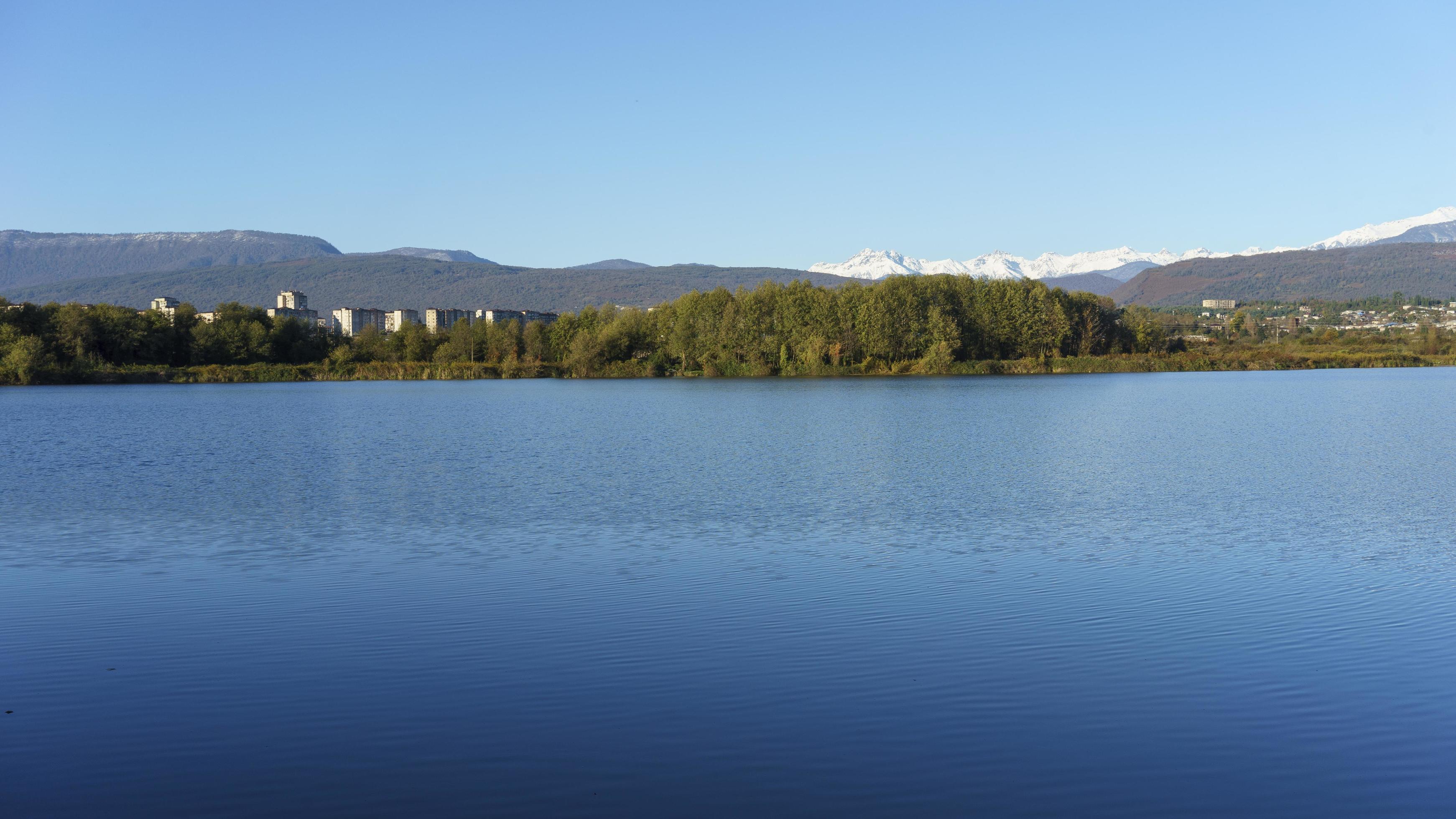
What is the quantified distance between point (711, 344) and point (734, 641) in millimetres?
82482

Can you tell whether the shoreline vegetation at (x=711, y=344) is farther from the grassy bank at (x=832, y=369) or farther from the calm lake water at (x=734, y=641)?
the calm lake water at (x=734, y=641)

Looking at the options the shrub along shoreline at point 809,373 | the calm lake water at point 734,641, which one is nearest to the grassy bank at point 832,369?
the shrub along shoreline at point 809,373

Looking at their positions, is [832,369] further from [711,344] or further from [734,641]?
[734,641]

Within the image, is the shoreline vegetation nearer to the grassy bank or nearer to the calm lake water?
the grassy bank

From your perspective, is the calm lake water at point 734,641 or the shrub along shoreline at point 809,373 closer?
the calm lake water at point 734,641

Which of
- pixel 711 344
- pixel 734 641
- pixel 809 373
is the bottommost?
pixel 734 641

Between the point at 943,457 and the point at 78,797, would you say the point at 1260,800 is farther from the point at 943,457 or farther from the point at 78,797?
the point at 943,457

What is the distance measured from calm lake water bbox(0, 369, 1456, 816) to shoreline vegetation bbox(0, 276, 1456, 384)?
6767cm

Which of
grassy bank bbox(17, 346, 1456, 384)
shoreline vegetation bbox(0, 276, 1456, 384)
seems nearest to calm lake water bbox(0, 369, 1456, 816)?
shoreline vegetation bbox(0, 276, 1456, 384)

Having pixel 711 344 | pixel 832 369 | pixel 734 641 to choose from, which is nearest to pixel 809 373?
pixel 832 369

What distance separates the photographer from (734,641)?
938cm

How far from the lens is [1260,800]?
19.9 ft

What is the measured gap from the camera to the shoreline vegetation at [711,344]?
291 ft

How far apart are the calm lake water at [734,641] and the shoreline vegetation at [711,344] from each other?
67.7 m
